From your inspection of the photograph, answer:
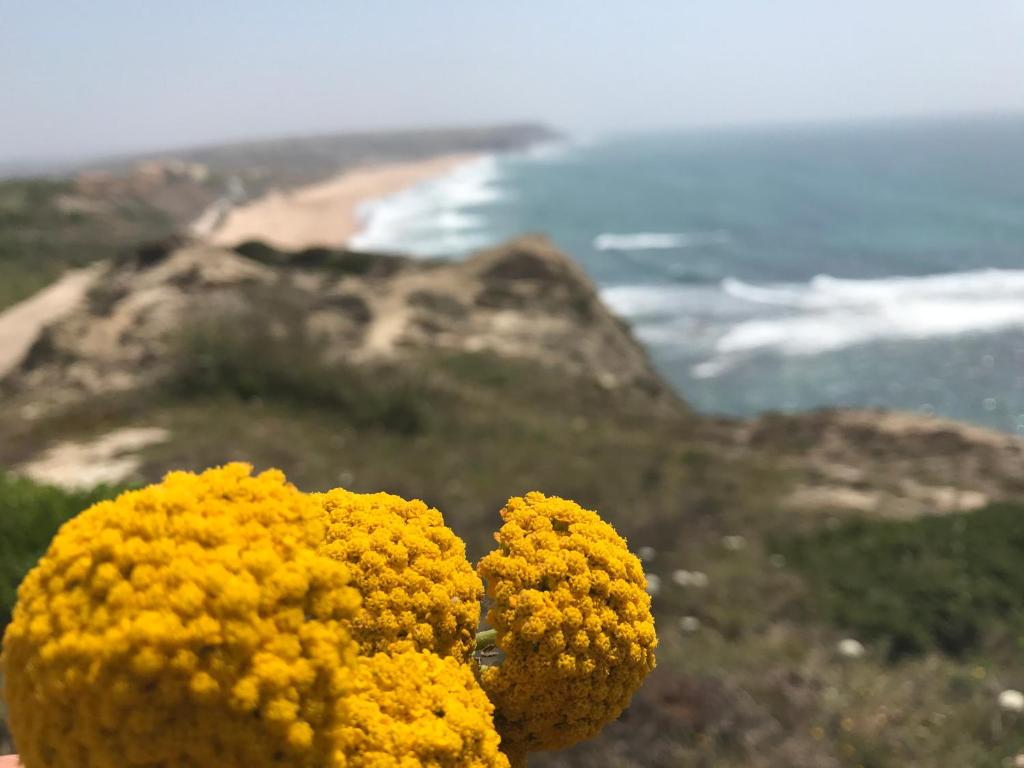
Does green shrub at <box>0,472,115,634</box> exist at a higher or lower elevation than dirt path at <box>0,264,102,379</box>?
higher

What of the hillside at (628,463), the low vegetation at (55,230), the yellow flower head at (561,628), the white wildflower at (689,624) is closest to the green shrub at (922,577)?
the hillside at (628,463)

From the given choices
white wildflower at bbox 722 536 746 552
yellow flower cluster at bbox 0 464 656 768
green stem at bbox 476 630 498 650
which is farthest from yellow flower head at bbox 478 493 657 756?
white wildflower at bbox 722 536 746 552

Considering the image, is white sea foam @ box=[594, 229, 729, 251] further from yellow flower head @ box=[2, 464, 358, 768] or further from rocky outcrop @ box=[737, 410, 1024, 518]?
yellow flower head @ box=[2, 464, 358, 768]

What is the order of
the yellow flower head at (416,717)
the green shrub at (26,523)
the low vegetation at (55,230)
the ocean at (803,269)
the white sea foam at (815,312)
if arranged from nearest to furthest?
the yellow flower head at (416,717), the green shrub at (26,523), the ocean at (803,269), the low vegetation at (55,230), the white sea foam at (815,312)

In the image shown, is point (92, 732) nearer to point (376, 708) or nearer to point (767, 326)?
point (376, 708)

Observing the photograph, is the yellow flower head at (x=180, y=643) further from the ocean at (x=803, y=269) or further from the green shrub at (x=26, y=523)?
the ocean at (x=803, y=269)

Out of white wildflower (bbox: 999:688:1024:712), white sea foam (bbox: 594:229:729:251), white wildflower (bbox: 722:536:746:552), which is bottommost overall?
white sea foam (bbox: 594:229:729:251)
